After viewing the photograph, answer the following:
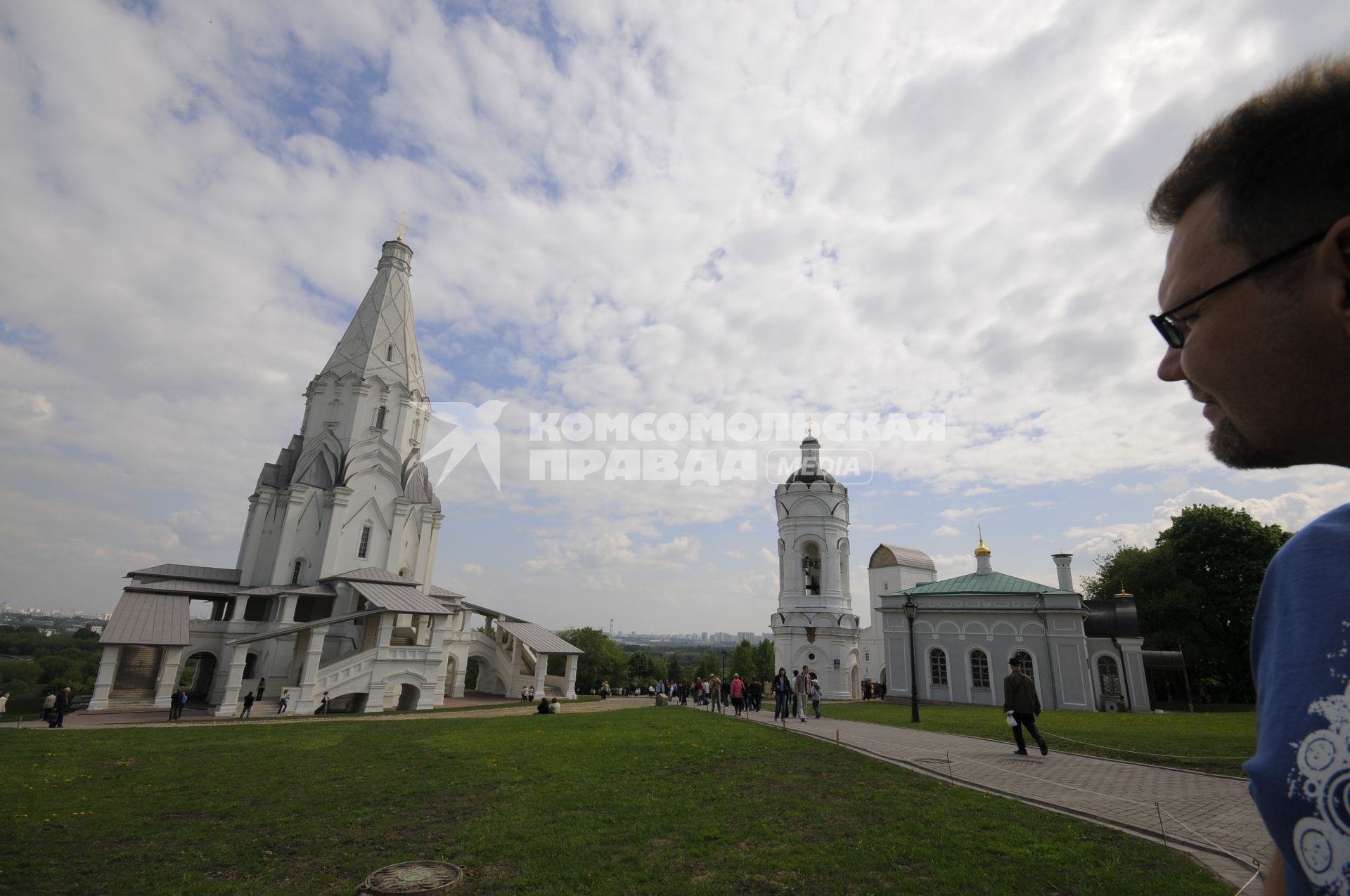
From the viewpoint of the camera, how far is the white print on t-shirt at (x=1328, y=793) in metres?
0.70

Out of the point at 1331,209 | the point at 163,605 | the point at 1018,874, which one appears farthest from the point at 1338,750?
the point at 163,605

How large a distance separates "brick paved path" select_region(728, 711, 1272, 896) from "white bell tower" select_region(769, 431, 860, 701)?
66.3 feet

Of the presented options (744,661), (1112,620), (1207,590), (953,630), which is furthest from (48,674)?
(1207,590)

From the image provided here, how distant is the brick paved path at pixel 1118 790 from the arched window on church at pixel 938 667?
17056 mm

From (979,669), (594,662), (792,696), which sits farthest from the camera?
(594,662)

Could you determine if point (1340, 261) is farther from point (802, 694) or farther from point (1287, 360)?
point (802, 694)

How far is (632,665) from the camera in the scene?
83.2m

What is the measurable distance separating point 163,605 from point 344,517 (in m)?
8.15

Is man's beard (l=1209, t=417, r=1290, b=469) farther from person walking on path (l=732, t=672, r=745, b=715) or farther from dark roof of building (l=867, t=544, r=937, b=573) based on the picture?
dark roof of building (l=867, t=544, r=937, b=573)

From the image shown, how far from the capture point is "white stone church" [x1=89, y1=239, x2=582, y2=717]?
26172 mm

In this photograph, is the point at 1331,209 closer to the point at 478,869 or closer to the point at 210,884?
the point at 478,869

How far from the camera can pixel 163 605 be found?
93.1ft

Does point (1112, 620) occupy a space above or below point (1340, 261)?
above

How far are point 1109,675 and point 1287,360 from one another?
3593 cm
